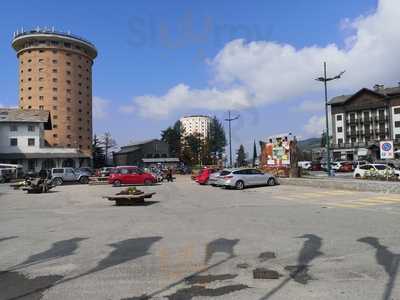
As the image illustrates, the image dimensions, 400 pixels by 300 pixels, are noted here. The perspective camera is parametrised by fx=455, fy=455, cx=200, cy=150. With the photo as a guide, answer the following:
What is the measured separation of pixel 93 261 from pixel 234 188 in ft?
78.1

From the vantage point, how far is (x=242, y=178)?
3170 cm

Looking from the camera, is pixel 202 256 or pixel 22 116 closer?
pixel 202 256

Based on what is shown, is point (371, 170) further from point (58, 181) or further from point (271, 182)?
point (58, 181)

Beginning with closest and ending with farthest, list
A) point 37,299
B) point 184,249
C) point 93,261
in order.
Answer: point 37,299, point 93,261, point 184,249

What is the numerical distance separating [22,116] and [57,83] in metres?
34.7

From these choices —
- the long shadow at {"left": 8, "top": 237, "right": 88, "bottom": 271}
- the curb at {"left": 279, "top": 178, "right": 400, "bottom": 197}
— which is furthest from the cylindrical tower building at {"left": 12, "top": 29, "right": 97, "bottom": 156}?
the long shadow at {"left": 8, "top": 237, "right": 88, "bottom": 271}

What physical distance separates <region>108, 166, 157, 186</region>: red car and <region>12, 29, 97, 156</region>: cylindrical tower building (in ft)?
252

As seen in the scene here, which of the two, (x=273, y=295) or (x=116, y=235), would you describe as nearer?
(x=273, y=295)

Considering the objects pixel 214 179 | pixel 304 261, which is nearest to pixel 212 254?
pixel 304 261

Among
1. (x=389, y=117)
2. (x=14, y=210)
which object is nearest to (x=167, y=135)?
(x=389, y=117)

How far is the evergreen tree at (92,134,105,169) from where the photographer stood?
418 ft

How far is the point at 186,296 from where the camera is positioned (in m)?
6.20

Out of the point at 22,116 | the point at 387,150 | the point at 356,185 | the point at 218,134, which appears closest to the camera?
the point at 356,185

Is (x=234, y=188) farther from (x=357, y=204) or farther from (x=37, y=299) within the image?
(x=37, y=299)
